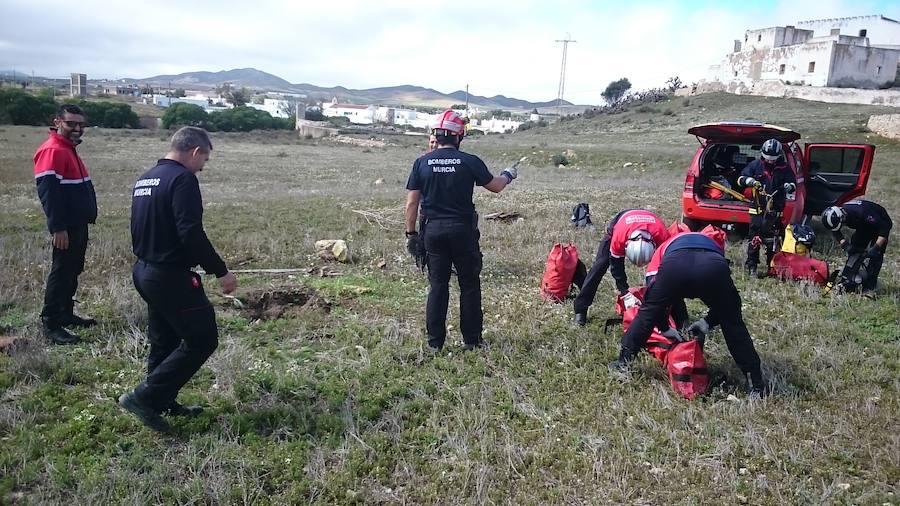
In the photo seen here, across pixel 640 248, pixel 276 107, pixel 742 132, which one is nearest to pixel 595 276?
pixel 640 248

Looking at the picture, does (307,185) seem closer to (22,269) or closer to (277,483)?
(22,269)

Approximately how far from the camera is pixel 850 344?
5.22 meters

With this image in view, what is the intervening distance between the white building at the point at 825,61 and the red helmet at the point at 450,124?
4957 cm

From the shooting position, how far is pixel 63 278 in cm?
534

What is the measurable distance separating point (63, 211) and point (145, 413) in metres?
2.44

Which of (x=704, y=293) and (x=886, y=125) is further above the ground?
(x=886, y=125)

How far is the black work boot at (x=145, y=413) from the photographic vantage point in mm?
3730

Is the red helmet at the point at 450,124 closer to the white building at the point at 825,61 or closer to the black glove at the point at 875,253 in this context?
the black glove at the point at 875,253

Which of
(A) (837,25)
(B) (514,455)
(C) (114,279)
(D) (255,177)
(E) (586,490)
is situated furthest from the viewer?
(A) (837,25)

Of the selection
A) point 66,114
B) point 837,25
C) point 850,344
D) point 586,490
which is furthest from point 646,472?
point 837,25

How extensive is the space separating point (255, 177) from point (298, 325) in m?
16.0

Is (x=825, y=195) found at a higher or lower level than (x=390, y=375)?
higher

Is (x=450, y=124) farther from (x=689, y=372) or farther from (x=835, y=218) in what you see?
(x=835, y=218)

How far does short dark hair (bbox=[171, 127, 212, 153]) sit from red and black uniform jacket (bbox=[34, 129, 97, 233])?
2094 millimetres
